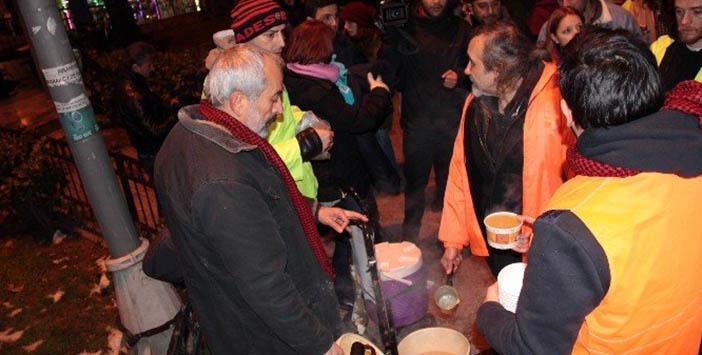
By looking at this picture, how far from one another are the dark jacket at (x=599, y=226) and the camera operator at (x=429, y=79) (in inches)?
127

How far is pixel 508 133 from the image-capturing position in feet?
10.2

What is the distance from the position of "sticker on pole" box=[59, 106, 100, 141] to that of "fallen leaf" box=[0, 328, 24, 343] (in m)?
2.55

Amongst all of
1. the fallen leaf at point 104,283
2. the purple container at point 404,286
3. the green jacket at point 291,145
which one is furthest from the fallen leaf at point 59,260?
the purple container at point 404,286

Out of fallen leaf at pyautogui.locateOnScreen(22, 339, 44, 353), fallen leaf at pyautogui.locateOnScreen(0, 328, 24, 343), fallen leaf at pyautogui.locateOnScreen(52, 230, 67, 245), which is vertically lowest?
fallen leaf at pyautogui.locateOnScreen(22, 339, 44, 353)

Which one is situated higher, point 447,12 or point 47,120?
point 447,12

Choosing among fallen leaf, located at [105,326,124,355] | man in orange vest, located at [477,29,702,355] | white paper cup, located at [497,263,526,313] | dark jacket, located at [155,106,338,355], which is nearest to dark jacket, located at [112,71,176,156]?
fallen leaf, located at [105,326,124,355]

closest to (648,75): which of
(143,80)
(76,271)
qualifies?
(143,80)

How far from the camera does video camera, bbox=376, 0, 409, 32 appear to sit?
4.97m

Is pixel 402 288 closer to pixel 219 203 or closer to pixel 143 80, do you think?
pixel 219 203

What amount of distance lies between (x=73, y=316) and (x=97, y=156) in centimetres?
229

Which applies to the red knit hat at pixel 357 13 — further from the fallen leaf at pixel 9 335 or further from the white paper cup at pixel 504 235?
the white paper cup at pixel 504 235

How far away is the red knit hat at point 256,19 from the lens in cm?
395

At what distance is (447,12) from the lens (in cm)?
491

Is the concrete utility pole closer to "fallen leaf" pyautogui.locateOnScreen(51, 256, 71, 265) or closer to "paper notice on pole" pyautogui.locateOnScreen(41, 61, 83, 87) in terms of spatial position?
"paper notice on pole" pyautogui.locateOnScreen(41, 61, 83, 87)
